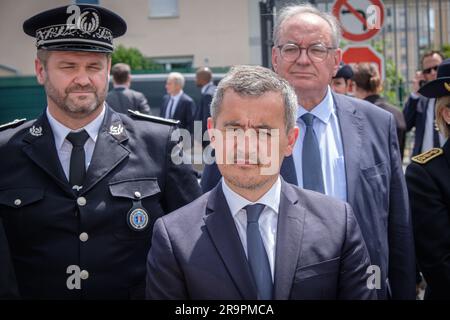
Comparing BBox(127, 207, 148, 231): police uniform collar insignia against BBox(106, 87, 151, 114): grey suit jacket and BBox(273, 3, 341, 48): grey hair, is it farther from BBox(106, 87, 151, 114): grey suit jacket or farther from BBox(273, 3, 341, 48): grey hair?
BBox(106, 87, 151, 114): grey suit jacket

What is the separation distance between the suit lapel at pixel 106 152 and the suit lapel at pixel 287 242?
0.79 m

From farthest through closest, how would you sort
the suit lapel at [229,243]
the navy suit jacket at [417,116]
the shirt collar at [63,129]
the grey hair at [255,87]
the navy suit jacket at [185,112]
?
the navy suit jacket at [185,112], the navy suit jacket at [417,116], the shirt collar at [63,129], the grey hair at [255,87], the suit lapel at [229,243]

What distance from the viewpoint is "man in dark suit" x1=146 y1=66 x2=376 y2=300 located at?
2055 mm

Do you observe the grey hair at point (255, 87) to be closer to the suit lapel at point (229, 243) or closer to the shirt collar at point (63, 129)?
the suit lapel at point (229, 243)

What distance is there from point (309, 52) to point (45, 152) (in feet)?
3.72

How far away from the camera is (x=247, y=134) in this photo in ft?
6.87

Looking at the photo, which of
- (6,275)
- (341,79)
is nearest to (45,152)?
(6,275)

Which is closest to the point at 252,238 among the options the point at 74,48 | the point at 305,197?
the point at 305,197

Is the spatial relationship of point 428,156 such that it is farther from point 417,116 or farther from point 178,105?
point 178,105

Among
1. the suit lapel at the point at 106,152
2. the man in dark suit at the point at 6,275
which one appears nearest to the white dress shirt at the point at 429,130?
the suit lapel at the point at 106,152

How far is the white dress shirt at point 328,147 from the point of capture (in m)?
2.79

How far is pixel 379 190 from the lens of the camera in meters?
2.79

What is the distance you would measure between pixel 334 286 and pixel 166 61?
46.0 feet
